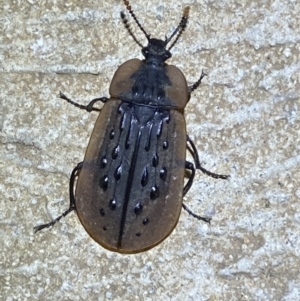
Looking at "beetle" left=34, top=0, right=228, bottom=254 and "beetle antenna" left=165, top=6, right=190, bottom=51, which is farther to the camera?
"beetle antenna" left=165, top=6, right=190, bottom=51

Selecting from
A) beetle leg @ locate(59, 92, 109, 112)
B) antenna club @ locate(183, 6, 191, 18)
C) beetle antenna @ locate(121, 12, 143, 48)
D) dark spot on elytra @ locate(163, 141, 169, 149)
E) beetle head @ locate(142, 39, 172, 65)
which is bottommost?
dark spot on elytra @ locate(163, 141, 169, 149)

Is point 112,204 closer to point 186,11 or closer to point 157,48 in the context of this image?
point 157,48

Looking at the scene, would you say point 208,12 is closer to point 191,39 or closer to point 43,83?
point 191,39

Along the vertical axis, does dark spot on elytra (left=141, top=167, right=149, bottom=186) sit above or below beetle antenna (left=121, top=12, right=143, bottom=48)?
below

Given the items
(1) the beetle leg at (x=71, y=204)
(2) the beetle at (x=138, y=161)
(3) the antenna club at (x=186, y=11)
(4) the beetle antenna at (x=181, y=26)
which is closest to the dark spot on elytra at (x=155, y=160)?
(2) the beetle at (x=138, y=161)

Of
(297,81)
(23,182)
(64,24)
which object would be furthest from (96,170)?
(297,81)

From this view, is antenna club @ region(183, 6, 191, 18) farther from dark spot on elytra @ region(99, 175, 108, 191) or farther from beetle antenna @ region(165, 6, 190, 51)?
dark spot on elytra @ region(99, 175, 108, 191)

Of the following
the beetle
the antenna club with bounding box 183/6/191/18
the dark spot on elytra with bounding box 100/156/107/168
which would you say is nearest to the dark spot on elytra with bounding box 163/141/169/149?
the beetle

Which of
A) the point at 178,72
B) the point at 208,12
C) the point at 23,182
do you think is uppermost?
the point at 208,12
